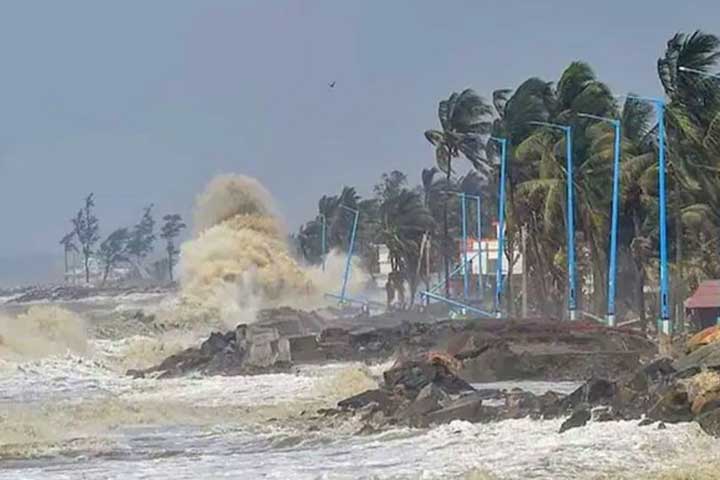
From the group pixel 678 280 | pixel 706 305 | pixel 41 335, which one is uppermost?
pixel 678 280

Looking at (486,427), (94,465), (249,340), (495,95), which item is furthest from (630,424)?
(495,95)

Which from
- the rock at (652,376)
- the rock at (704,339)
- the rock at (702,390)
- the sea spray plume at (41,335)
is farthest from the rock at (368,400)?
the sea spray plume at (41,335)

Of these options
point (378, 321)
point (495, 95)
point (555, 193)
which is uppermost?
point (495, 95)

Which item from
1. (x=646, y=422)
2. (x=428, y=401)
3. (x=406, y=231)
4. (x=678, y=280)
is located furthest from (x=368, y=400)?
(x=406, y=231)

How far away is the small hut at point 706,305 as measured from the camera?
3919 cm

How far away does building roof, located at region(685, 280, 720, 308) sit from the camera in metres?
39.1

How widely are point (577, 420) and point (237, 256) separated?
77.3 metres

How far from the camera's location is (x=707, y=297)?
39.5 metres

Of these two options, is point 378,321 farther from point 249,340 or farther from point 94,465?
point 94,465

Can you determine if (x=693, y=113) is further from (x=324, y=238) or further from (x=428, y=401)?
(x=324, y=238)

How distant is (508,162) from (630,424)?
136 ft

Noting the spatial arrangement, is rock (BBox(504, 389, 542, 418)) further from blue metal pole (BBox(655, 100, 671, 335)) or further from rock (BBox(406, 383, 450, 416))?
blue metal pole (BBox(655, 100, 671, 335))

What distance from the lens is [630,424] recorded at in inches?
725

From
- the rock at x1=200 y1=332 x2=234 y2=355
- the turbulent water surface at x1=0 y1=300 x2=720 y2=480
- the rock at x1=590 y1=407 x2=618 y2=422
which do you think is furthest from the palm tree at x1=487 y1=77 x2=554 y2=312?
the rock at x1=590 y1=407 x2=618 y2=422
